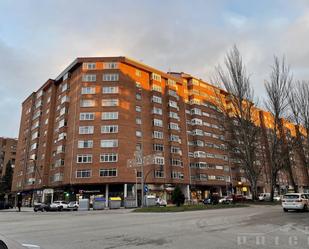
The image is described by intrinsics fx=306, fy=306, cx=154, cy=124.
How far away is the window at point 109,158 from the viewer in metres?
58.7

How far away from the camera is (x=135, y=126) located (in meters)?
63.7

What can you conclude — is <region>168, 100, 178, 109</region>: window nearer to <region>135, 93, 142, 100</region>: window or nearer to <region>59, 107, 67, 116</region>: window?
<region>135, 93, 142, 100</region>: window

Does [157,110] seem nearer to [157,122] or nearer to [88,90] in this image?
[157,122]

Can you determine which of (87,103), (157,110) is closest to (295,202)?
(87,103)

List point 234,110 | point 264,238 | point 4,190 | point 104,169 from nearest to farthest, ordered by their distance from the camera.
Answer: point 264,238 → point 234,110 → point 104,169 → point 4,190

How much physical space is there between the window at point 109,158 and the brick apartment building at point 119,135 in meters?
0.19

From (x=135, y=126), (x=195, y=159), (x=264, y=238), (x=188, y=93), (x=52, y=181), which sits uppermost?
(x=188, y=93)

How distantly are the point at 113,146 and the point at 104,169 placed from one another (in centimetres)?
476

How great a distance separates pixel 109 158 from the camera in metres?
58.8

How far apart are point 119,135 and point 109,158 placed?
16.1 ft

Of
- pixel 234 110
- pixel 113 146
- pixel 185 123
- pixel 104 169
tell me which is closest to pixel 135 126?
pixel 113 146

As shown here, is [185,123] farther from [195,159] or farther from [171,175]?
[171,175]

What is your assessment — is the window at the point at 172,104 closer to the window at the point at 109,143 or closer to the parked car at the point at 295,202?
the window at the point at 109,143

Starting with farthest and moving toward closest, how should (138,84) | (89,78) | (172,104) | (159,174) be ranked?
(172,104)
(138,84)
(89,78)
(159,174)
